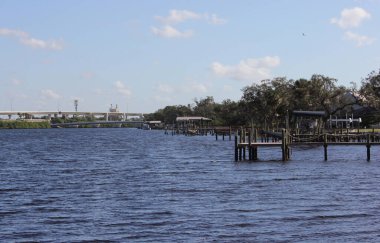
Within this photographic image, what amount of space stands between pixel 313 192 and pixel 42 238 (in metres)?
16.4

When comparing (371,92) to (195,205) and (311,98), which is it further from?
(195,205)

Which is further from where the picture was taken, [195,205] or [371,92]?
[371,92]

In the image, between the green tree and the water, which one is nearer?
the water

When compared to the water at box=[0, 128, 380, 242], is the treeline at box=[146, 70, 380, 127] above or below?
above


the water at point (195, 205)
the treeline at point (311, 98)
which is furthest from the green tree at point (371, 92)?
the water at point (195, 205)

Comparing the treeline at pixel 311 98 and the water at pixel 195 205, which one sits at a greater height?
the treeline at pixel 311 98

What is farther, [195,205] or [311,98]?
[311,98]

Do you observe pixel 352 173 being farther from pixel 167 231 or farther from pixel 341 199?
pixel 167 231

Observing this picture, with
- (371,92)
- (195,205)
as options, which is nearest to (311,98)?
(371,92)

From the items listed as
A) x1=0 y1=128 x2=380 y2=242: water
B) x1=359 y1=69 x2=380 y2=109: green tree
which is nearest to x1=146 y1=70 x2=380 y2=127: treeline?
x1=359 y1=69 x2=380 y2=109: green tree

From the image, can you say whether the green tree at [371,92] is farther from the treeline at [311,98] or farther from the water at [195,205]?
the water at [195,205]

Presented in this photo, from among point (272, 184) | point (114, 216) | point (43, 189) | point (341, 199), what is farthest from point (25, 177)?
point (341, 199)

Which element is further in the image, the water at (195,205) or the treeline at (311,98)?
the treeline at (311,98)

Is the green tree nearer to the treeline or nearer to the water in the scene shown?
the treeline
